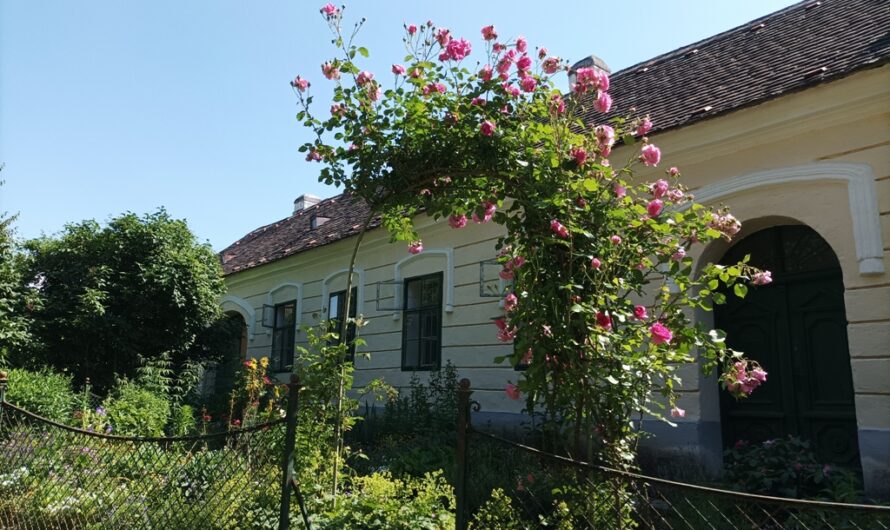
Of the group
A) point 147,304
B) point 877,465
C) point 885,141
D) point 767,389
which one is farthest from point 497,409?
point 147,304

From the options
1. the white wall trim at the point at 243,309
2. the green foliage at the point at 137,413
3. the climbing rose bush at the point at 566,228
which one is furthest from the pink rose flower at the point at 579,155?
the white wall trim at the point at 243,309

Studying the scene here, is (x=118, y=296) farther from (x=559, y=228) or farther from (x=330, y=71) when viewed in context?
(x=559, y=228)

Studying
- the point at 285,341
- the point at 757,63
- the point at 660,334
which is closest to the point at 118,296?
the point at 285,341

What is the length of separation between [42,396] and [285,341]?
6327mm

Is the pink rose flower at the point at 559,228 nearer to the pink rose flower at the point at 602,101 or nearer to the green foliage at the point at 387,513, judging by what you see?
the pink rose flower at the point at 602,101

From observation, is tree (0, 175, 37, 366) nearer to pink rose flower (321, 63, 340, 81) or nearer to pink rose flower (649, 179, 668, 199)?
pink rose flower (321, 63, 340, 81)

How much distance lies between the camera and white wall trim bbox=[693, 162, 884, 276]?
566cm

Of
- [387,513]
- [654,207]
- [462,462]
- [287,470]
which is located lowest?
[387,513]

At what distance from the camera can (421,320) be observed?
36.2 ft

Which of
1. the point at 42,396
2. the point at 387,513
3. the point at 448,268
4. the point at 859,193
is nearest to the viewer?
the point at 387,513

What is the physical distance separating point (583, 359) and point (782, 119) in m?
4.23

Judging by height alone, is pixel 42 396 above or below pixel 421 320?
below

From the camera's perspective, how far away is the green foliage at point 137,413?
8648 millimetres

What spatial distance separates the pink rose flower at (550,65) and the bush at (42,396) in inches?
305
